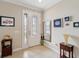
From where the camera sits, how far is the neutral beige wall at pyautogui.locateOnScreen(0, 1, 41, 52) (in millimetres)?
3946

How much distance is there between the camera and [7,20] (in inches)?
161

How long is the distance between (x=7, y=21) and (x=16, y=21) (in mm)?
509

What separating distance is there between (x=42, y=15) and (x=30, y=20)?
3.78 feet

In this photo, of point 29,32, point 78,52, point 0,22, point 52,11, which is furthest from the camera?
point 29,32

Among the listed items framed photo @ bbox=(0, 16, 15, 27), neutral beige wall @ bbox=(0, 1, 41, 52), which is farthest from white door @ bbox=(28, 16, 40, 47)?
framed photo @ bbox=(0, 16, 15, 27)

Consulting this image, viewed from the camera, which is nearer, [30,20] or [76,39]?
[76,39]

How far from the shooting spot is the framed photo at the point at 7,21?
12.8 ft

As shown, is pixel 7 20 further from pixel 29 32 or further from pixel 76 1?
pixel 76 1

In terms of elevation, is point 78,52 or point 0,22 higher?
point 0,22

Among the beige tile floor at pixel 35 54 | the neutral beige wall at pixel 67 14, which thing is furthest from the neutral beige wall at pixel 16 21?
the neutral beige wall at pixel 67 14

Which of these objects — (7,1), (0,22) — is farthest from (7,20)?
(7,1)

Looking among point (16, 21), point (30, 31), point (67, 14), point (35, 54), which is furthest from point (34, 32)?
point (67, 14)

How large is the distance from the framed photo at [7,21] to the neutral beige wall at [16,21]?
5.9 inches

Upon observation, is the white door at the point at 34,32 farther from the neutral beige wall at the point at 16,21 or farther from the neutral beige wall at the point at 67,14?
the neutral beige wall at the point at 67,14
